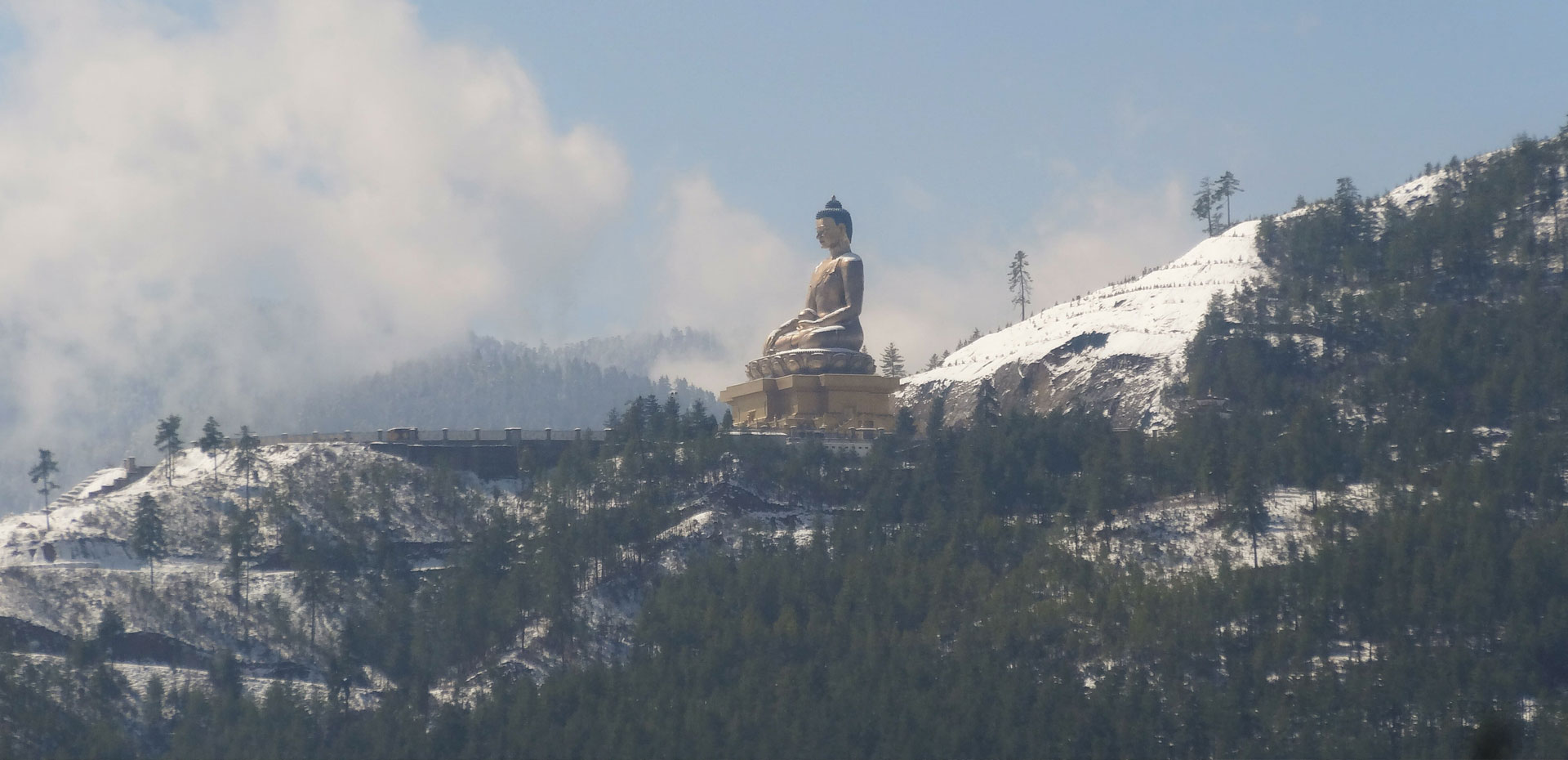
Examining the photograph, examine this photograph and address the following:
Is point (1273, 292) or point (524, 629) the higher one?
point (1273, 292)

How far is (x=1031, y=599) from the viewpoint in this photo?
169 ft

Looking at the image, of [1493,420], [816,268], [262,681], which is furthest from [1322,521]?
[262,681]

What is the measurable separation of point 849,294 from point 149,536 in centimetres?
1951

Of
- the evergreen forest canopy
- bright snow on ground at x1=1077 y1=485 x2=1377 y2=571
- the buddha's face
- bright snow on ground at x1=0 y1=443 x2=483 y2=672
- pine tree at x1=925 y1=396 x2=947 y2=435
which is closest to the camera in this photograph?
the evergreen forest canopy

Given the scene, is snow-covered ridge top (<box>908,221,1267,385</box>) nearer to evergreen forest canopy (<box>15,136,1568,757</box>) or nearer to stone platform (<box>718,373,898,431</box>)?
evergreen forest canopy (<box>15,136,1568,757</box>)

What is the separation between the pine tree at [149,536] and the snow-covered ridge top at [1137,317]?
28793 millimetres

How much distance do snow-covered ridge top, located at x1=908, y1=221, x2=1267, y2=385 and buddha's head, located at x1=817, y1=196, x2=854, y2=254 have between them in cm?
1161

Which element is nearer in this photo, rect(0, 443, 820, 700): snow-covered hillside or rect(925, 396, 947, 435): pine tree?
rect(0, 443, 820, 700): snow-covered hillside

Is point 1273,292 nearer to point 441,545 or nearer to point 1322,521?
point 1322,521

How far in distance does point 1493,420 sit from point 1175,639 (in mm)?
15208

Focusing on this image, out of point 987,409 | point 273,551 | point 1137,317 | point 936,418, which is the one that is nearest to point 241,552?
point 273,551

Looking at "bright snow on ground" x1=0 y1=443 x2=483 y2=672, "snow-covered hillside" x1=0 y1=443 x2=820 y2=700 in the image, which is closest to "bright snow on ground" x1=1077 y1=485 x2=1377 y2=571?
"snow-covered hillside" x1=0 y1=443 x2=820 y2=700

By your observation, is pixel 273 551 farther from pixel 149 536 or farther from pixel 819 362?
pixel 819 362

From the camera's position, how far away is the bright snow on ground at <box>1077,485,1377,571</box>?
53438mm
